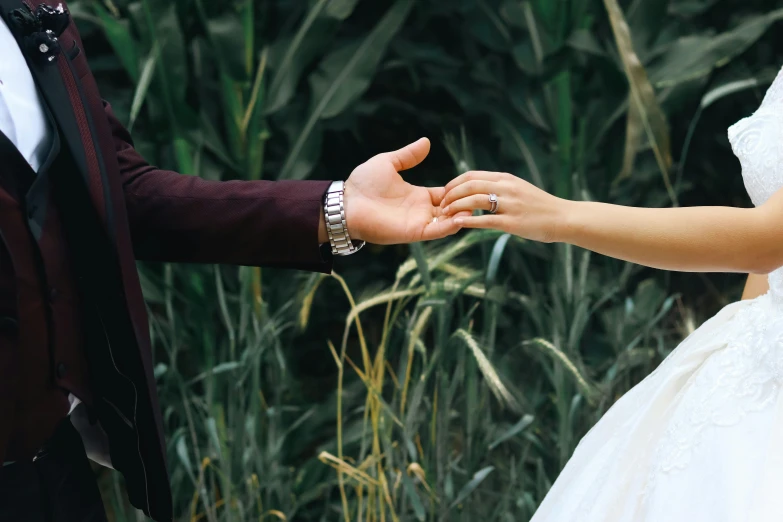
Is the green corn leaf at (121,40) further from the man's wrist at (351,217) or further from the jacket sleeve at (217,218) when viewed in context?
the man's wrist at (351,217)

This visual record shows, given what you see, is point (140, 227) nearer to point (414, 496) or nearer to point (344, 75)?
point (414, 496)

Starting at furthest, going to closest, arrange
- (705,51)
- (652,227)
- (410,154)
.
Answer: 1. (705,51)
2. (410,154)
3. (652,227)

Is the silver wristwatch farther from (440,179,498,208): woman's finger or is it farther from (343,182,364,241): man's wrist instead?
(440,179,498,208): woman's finger

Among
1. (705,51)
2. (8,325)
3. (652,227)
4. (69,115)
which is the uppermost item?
(69,115)

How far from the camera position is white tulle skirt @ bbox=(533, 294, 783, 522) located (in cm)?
86

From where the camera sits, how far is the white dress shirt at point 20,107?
0.76m

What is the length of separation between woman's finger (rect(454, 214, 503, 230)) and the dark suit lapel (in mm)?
369

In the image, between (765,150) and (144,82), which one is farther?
(144,82)

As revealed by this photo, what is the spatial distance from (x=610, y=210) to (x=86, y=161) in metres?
0.53

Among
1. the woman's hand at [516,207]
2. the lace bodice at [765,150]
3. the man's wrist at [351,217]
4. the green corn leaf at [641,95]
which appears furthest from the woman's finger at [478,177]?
the green corn leaf at [641,95]

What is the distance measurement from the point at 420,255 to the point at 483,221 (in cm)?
53

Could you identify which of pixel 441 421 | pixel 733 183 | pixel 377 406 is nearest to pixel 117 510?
pixel 377 406

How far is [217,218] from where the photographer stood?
0.94 m

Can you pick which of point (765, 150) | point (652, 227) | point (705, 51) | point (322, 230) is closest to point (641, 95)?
point (705, 51)
